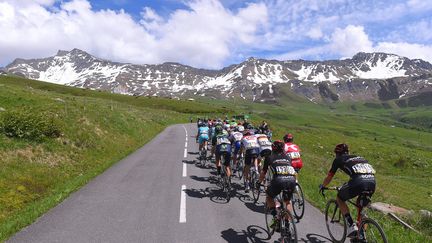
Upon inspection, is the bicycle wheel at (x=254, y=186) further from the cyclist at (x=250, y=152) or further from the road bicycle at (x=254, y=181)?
the cyclist at (x=250, y=152)

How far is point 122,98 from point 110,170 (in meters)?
122

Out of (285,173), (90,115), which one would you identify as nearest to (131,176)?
(285,173)

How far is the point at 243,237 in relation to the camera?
418 inches

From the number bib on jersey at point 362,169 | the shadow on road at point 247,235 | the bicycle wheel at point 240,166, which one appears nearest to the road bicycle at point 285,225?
the shadow on road at point 247,235

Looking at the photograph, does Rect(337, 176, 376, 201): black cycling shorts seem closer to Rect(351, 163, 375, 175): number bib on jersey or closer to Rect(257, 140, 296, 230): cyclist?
Rect(351, 163, 375, 175): number bib on jersey

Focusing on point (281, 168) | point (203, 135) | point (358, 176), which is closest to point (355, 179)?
point (358, 176)

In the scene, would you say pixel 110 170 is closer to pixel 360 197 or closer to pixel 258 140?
pixel 258 140

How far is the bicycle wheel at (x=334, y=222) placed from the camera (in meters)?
10.5

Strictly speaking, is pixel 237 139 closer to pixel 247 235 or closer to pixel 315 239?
pixel 247 235

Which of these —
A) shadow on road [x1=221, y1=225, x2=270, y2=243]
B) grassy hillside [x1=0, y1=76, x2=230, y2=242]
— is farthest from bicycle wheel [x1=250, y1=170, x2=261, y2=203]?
grassy hillside [x1=0, y1=76, x2=230, y2=242]

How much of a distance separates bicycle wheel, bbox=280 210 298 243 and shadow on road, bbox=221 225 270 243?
3.90 feet

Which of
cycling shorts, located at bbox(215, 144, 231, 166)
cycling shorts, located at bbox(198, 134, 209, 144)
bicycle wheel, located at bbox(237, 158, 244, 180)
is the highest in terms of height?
cycling shorts, located at bbox(215, 144, 231, 166)

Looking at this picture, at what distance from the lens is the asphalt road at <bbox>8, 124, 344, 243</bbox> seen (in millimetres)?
10617

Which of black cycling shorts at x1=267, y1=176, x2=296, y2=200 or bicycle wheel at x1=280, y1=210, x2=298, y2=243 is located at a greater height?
black cycling shorts at x1=267, y1=176, x2=296, y2=200
